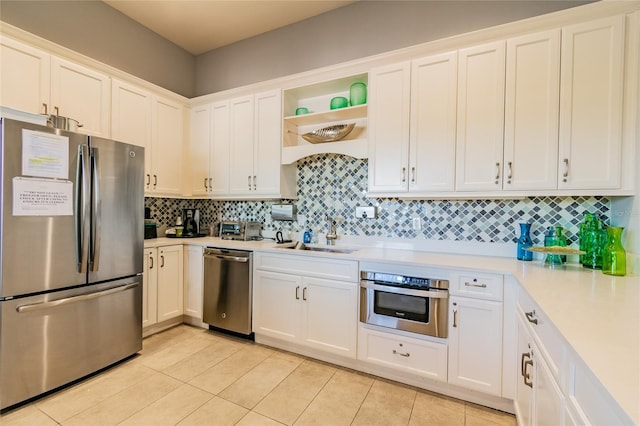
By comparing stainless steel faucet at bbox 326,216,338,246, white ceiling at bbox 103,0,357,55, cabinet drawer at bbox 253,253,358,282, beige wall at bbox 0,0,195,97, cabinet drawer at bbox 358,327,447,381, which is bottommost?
cabinet drawer at bbox 358,327,447,381

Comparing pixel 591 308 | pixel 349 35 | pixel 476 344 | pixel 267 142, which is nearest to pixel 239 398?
pixel 476 344

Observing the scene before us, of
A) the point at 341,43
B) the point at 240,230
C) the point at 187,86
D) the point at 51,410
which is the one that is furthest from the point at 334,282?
the point at 187,86

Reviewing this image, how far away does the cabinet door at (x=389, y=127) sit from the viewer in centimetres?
234

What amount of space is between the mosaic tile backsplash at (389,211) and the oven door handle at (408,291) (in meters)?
0.67

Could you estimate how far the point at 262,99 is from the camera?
2.99 meters

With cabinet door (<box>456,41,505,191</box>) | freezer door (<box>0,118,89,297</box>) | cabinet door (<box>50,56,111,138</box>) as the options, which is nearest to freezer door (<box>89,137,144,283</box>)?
freezer door (<box>0,118,89,297</box>)

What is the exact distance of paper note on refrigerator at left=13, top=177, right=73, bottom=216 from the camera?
174cm

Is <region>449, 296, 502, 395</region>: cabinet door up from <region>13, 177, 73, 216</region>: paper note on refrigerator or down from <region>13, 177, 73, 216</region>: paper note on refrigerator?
down

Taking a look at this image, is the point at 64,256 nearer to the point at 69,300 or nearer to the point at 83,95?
the point at 69,300

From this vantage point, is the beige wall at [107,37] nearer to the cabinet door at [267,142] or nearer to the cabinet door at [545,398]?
the cabinet door at [267,142]

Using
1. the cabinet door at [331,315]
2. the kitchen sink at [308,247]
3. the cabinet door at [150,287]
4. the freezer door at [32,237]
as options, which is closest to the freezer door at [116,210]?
the freezer door at [32,237]

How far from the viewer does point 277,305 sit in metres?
2.58

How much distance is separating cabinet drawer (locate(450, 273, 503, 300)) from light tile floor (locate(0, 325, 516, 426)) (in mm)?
757

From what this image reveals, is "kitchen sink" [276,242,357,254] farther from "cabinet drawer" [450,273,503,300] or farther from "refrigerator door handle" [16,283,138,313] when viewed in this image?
"refrigerator door handle" [16,283,138,313]
